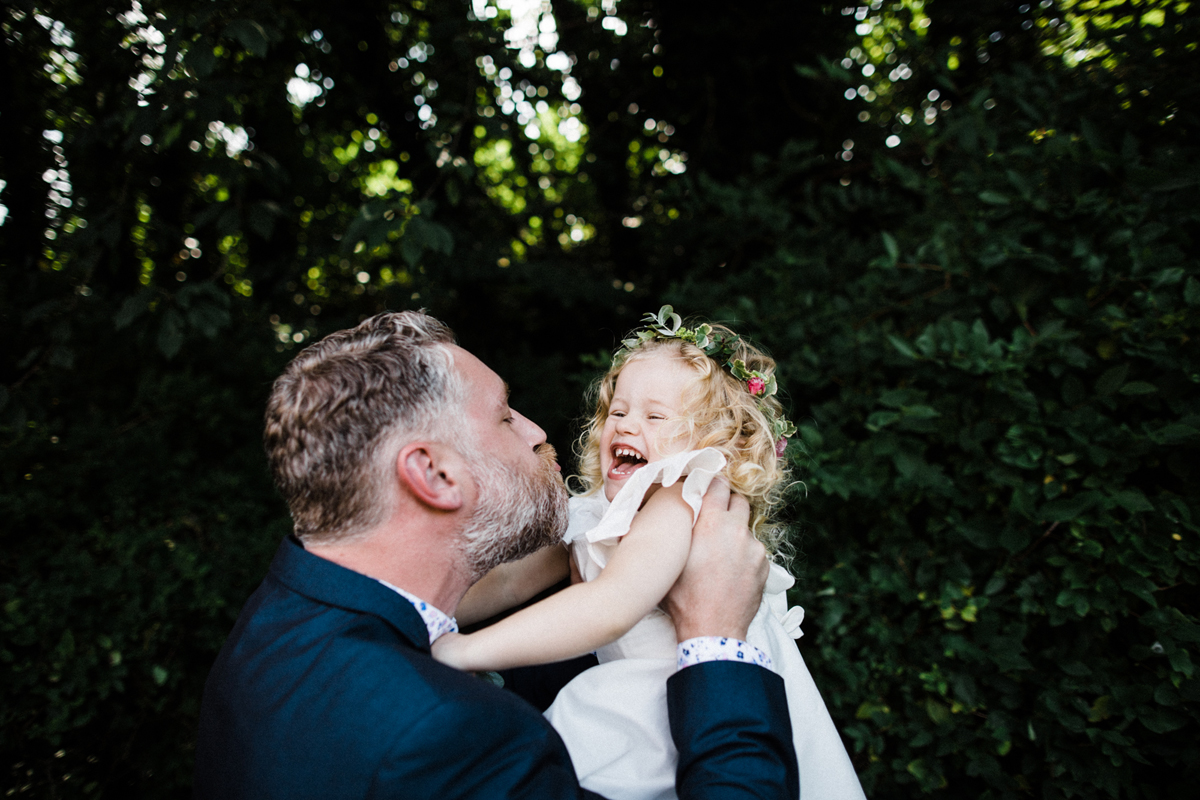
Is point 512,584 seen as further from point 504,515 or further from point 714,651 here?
point 714,651

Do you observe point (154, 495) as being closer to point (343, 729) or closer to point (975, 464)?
point (343, 729)

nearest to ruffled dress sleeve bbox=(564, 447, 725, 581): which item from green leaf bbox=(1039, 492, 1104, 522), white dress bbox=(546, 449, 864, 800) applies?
white dress bbox=(546, 449, 864, 800)

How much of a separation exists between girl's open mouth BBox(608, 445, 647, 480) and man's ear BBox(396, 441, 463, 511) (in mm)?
591

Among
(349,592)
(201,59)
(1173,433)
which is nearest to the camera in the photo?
(349,592)

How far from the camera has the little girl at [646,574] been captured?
4.43 feet

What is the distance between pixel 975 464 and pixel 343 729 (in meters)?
2.03

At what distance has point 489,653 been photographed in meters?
1.30

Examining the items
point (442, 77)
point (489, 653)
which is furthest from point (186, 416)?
point (489, 653)

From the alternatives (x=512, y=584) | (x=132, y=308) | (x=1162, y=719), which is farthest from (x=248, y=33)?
(x=1162, y=719)

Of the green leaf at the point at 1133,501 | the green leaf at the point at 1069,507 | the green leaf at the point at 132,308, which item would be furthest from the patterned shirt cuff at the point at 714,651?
the green leaf at the point at 132,308

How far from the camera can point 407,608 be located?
4.16 feet

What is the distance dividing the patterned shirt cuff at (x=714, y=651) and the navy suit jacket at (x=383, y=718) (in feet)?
0.14

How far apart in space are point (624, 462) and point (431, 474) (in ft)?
2.35

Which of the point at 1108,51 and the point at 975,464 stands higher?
the point at 1108,51
